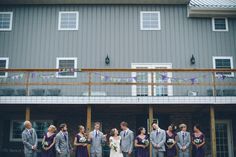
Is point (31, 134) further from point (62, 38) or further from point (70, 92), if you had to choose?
point (62, 38)

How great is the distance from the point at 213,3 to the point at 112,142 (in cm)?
1033

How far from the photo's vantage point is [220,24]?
18891 mm

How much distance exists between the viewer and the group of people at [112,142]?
39.1 feet

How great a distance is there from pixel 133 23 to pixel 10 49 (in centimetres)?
594

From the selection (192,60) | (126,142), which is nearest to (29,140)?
(126,142)

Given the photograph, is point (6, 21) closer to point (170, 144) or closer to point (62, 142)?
point (62, 142)

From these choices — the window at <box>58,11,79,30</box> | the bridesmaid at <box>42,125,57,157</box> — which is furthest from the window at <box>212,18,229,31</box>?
the bridesmaid at <box>42,125,57,157</box>

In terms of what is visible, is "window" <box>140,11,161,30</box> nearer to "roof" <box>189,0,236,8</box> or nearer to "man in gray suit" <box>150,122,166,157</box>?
"roof" <box>189,0,236,8</box>

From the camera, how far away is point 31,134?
11961 millimetres

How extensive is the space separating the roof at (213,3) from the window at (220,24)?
2.31 feet

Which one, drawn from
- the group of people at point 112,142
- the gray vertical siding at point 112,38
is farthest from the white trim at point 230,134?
the group of people at point 112,142

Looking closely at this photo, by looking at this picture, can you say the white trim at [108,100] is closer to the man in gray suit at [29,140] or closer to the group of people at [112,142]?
the group of people at [112,142]

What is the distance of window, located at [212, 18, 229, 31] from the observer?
739 inches

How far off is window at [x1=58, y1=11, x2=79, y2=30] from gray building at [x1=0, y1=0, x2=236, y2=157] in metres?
0.05
